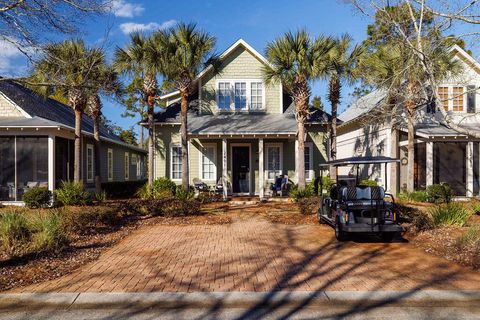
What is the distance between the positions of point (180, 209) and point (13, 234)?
5582 mm

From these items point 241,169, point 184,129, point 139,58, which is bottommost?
point 241,169

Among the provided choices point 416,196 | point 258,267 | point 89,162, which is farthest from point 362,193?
point 89,162

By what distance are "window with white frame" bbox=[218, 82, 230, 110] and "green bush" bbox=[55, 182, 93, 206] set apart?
7.84m

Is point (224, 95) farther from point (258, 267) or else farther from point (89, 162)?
point (258, 267)

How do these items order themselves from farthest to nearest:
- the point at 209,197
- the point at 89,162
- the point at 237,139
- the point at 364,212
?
the point at 89,162
the point at 237,139
the point at 209,197
the point at 364,212

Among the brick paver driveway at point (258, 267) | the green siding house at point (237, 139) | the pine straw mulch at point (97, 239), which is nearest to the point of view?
the brick paver driveway at point (258, 267)

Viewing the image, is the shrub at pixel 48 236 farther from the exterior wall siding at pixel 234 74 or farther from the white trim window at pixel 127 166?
the white trim window at pixel 127 166

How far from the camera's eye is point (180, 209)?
1276 cm

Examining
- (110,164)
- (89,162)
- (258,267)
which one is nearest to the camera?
(258,267)

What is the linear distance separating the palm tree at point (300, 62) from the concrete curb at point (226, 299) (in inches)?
414

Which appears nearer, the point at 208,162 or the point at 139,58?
the point at 139,58

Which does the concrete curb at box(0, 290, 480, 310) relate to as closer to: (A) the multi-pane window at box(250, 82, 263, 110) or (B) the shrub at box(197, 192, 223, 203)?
(B) the shrub at box(197, 192, 223, 203)

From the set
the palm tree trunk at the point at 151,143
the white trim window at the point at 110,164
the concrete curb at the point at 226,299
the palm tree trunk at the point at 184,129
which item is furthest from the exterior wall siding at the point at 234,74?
the concrete curb at the point at 226,299

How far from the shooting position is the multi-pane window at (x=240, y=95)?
1903 centimetres
